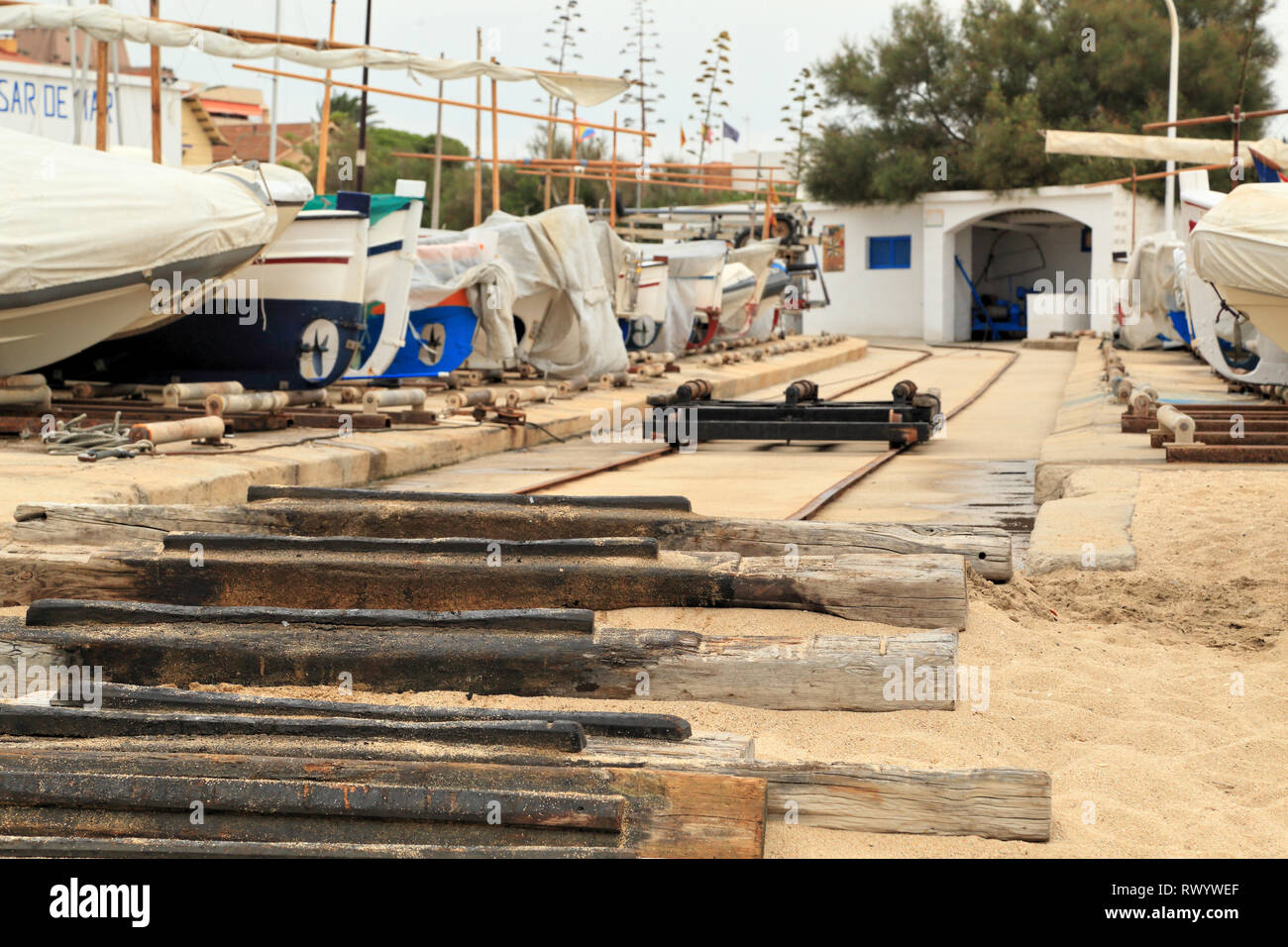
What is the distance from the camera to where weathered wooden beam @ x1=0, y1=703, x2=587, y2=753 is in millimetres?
3443

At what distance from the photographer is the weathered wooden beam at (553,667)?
419 cm

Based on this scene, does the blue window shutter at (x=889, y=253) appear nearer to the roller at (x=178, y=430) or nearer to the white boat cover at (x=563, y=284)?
the white boat cover at (x=563, y=284)

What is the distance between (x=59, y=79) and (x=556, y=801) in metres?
27.0

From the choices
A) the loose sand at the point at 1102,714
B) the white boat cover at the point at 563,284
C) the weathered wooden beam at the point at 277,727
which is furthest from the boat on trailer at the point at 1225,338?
the weathered wooden beam at the point at 277,727

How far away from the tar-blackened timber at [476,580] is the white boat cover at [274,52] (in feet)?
34.7

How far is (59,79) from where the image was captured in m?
26.2

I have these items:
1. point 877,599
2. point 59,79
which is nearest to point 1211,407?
→ point 877,599

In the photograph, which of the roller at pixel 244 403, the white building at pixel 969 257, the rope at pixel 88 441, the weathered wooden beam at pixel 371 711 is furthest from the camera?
the white building at pixel 969 257

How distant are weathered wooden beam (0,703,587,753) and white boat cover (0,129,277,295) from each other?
647 cm

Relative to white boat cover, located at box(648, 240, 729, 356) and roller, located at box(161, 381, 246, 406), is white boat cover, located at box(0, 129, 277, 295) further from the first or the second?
white boat cover, located at box(648, 240, 729, 356)

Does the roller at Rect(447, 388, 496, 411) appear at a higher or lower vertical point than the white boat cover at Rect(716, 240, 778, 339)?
lower

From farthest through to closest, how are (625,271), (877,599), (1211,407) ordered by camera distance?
(625,271) < (1211,407) < (877,599)

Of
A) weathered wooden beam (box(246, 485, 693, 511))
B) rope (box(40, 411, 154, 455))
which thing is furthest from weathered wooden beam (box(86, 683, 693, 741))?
rope (box(40, 411, 154, 455))

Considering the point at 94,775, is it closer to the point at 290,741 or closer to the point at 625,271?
the point at 290,741
